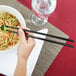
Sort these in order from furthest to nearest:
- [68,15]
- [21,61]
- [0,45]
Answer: [68,15]
[0,45]
[21,61]

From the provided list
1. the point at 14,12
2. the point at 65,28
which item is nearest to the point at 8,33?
the point at 14,12

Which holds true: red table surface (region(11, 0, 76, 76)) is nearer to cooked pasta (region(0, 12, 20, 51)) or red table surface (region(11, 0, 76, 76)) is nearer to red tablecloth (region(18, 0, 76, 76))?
red tablecloth (region(18, 0, 76, 76))

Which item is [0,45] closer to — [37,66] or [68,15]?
[37,66]

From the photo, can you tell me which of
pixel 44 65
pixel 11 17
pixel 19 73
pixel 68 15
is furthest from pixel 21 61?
pixel 68 15

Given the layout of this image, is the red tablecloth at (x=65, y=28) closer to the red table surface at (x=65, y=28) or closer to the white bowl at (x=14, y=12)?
the red table surface at (x=65, y=28)

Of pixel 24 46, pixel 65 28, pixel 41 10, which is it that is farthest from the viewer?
pixel 65 28

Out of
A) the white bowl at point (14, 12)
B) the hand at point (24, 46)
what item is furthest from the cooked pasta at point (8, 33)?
the hand at point (24, 46)

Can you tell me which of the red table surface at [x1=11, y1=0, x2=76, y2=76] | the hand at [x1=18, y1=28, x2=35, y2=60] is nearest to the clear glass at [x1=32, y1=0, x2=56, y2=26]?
the red table surface at [x1=11, y1=0, x2=76, y2=76]

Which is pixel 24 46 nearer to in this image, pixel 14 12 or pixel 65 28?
pixel 14 12
